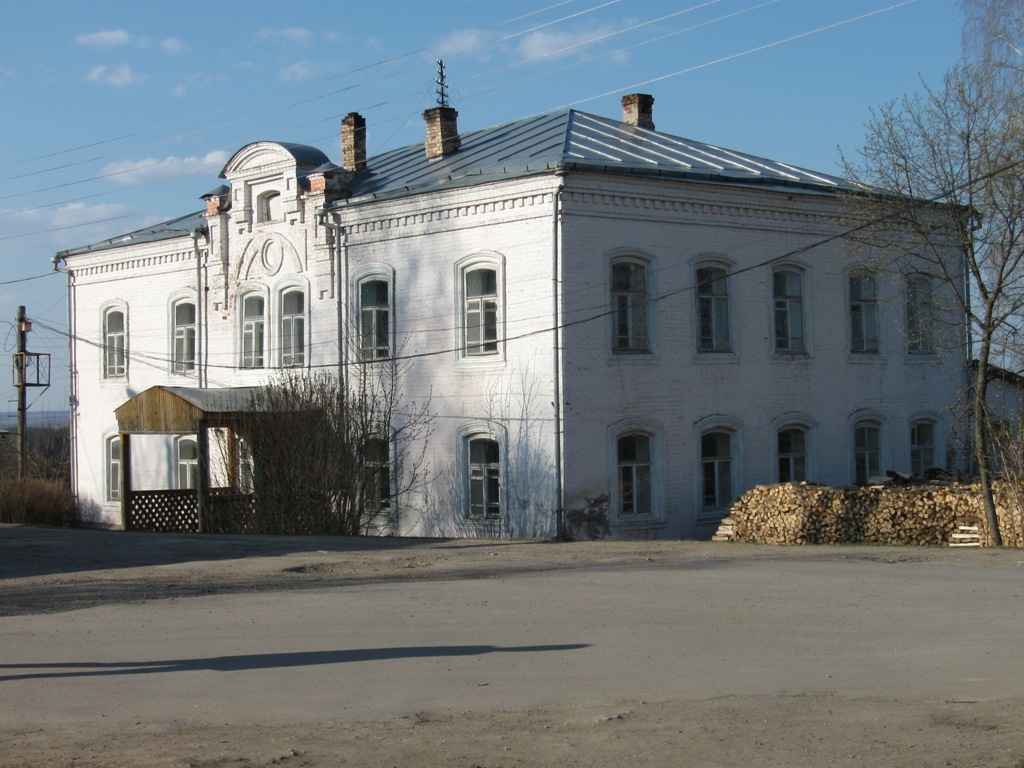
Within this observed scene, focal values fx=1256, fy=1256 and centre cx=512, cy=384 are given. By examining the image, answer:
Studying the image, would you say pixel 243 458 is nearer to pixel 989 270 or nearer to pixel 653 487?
pixel 653 487

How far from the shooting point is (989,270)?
2064 cm

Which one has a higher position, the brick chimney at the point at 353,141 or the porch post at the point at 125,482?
the brick chimney at the point at 353,141

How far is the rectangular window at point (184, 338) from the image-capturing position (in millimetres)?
29766

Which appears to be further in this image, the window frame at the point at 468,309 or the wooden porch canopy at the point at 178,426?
the wooden porch canopy at the point at 178,426

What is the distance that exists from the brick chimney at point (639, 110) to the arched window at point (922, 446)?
8.66m

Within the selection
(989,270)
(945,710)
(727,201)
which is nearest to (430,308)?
(727,201)

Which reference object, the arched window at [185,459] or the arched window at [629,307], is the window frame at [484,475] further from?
the arched window at [185,459]

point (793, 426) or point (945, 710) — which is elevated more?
point (793, 426)

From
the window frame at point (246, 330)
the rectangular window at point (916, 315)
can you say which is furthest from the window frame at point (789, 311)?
the window frame at point (246, 330)

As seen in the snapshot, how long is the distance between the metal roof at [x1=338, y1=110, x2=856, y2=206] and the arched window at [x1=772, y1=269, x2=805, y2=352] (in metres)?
1.80

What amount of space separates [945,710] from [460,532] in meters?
15.9

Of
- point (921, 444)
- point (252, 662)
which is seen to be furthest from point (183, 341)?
point (252, 662)

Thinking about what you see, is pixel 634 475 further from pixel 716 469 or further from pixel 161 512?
pixel 161 512

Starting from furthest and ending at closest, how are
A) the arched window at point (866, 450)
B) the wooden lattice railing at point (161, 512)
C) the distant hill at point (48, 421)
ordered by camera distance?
1. the distant hill at point (48, 421)
2. the arched window at point (866, 450)
3. the wooden lattice railing at point (161, 512)
